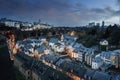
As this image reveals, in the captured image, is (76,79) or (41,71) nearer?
(41,71)

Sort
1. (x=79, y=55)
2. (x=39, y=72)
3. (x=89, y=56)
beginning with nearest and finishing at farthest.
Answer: (x=39, y=72) < (x=89, y=56) < (x=79, y=55)

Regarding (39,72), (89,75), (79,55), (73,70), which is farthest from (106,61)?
(39,72)

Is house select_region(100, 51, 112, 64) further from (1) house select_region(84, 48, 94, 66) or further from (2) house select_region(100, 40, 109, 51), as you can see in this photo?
(2) house select_region(100, 40, 109, 51)

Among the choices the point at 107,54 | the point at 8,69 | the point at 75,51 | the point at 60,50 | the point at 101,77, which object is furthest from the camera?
the point at 60,50

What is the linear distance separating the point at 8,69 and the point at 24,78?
5.92m

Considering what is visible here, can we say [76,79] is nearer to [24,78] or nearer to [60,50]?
[24,78]

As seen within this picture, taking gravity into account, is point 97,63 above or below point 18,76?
above

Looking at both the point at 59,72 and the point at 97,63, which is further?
the point at 97,63

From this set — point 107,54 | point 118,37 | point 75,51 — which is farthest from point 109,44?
point 107,54

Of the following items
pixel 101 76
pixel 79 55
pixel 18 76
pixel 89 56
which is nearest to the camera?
pixel 101 76

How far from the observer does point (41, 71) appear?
25.3 meters

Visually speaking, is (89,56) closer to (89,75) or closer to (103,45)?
(103,45)

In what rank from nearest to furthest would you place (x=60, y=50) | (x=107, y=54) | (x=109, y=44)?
1. (x=107, y=54)
2. (x=109, y=44)
3. (x=60, y=50)

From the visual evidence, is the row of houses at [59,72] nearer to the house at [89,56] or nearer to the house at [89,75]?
the house at [89,75]
